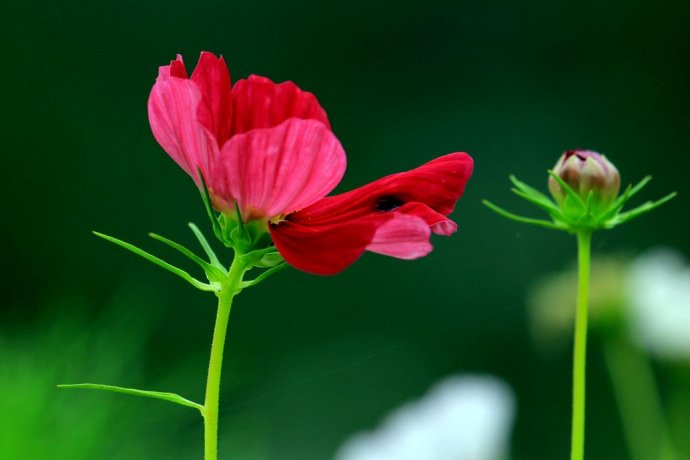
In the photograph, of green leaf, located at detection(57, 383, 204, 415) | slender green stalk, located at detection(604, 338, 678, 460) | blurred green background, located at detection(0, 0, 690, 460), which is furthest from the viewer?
blurred green background, located at detection(0, 0, 690, 460)

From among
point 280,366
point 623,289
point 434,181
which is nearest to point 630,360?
point 623,289

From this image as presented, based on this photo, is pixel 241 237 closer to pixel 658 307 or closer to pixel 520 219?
pixel 520 219

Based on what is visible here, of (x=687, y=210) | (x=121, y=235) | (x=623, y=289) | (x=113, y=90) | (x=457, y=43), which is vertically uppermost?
(x=457, y=43)

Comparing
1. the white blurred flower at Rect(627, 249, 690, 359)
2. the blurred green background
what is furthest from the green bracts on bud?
the blurred green background

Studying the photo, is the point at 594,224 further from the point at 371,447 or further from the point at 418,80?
the point at 418,80

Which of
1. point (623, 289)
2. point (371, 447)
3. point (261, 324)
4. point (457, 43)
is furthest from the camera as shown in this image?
point (457, 43)

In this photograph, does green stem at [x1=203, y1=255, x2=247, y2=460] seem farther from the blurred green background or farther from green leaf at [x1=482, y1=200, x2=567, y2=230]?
the blurred green background

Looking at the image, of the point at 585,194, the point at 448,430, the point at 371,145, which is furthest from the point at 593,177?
the point at 371,145
